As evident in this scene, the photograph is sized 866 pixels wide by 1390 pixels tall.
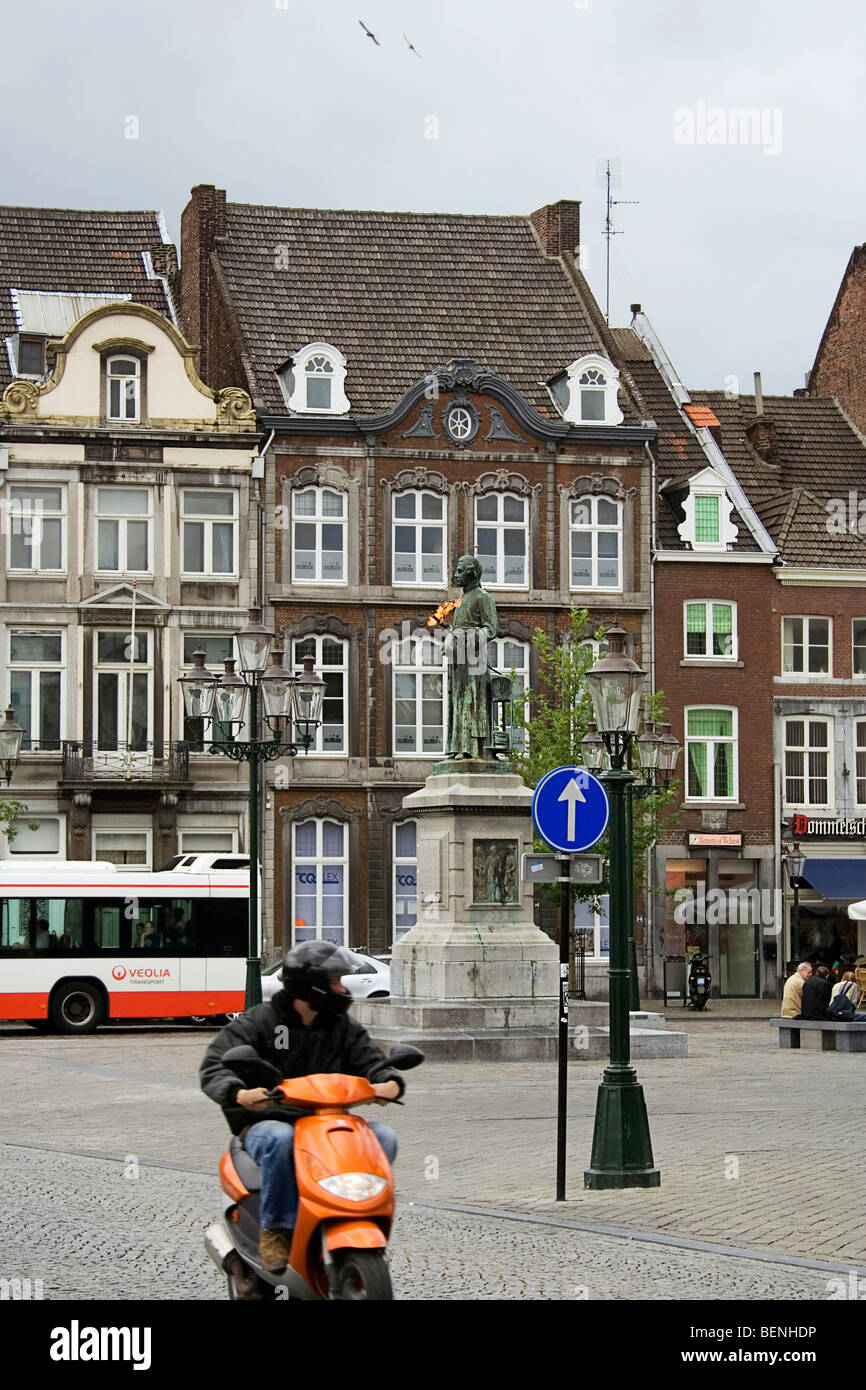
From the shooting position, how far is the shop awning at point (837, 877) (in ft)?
157

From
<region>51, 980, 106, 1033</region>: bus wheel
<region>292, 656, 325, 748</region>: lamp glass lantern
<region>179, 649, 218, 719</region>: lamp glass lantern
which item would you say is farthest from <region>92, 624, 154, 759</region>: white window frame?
<region>179, 649, 218, 719</region>: lamp glass lantern

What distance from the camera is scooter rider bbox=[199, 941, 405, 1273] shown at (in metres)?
7.88

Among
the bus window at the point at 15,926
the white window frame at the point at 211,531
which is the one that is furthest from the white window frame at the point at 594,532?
the bus window at the point at 15,926

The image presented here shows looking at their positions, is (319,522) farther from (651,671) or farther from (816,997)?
(816,997)

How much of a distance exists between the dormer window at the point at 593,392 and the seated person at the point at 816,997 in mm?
22335

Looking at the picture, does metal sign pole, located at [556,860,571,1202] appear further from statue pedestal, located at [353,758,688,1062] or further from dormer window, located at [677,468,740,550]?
dormer window, located at [677,468,740,550]

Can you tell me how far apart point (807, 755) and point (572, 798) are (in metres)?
36.3

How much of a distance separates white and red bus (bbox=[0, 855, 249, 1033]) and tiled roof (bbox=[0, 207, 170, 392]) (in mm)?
18135

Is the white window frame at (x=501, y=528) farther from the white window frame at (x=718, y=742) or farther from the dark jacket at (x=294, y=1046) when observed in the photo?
the dark jacket at (x=294, y=1046)

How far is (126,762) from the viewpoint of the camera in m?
45.0

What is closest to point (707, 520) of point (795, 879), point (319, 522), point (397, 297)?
point (795, 879)
